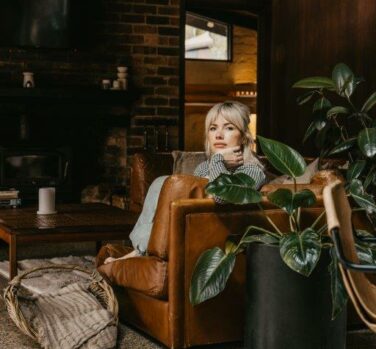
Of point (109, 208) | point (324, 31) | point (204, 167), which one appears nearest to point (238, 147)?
point (204, 167)

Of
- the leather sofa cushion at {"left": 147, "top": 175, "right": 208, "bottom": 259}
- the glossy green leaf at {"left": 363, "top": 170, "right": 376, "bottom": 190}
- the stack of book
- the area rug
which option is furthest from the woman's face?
the stack of book

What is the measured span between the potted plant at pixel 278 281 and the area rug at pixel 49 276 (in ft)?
4.71

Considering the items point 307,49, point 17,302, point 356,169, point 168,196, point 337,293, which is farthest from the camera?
point 307,49

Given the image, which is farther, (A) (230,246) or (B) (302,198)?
(A) (230,246)

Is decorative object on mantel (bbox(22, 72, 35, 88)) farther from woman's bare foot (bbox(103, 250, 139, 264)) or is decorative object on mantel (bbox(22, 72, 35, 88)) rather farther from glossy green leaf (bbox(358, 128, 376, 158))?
glossy green leaf (bbox(358, 128, 376, 158))

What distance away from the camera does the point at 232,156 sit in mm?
3510

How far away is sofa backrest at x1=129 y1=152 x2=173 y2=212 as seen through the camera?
521 cm

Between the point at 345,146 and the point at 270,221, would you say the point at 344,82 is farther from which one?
the point at 270,221

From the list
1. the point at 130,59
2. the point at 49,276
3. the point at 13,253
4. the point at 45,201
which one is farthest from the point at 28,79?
the point at 13,253

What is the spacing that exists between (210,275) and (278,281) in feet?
0.82

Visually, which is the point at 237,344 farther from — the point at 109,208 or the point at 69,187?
the point at 69,187

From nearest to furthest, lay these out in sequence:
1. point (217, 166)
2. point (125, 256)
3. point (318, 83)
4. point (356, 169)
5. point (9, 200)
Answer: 1. point (217, 166)
2. point (125, 256)
3. point (356, 169)
4. point (318, 83)
5. point (9, 200)

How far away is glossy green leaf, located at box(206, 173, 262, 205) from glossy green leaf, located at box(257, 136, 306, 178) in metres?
0.12

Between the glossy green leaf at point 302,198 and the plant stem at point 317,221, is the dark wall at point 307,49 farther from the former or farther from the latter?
the glossy green leaf at point 302,198
